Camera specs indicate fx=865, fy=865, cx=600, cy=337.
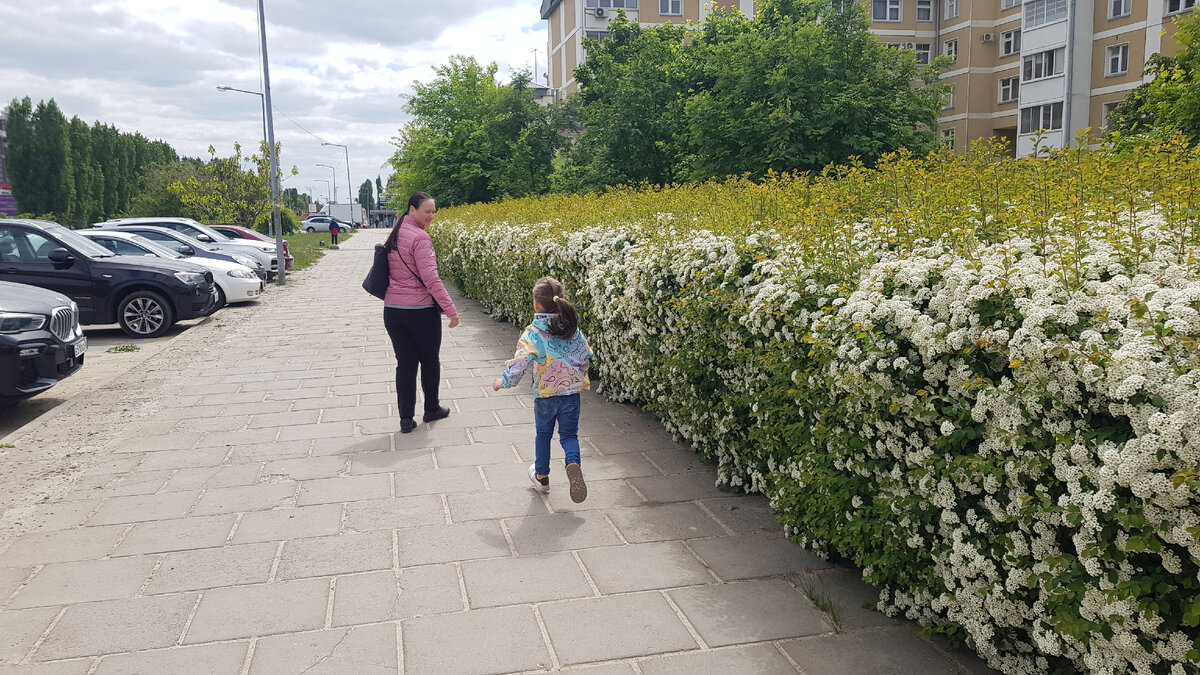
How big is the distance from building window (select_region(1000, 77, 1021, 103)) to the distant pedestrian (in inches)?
1965

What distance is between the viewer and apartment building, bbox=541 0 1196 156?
39.8 meters

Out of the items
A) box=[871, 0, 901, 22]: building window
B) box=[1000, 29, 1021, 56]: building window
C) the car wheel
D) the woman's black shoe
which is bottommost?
the woman's black shoe

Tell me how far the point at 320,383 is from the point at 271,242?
20435mm

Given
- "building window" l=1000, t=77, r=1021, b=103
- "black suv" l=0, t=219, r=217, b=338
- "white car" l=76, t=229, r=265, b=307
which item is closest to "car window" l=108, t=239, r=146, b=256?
"white car" l=76, t=229, r=265, b=307

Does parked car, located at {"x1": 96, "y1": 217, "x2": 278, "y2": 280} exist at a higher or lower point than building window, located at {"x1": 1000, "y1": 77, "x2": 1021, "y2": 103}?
lower

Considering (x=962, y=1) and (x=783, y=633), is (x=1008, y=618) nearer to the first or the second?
(x=783, y=633)

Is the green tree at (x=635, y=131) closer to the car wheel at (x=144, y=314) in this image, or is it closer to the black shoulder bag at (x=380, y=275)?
the car wheel at (x=144, y=314)

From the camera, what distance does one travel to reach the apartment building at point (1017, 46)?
130 ft

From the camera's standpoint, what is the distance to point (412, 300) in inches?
272

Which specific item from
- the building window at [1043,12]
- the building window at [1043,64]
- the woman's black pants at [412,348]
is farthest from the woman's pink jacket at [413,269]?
the building window at [1043,12]

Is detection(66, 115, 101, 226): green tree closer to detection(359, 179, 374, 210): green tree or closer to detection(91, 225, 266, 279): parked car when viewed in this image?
detection(91, 225, 266, 279): parked car

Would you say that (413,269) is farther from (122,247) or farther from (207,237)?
(207,237)

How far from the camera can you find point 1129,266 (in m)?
3.03

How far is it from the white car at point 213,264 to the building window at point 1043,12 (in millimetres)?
40148
